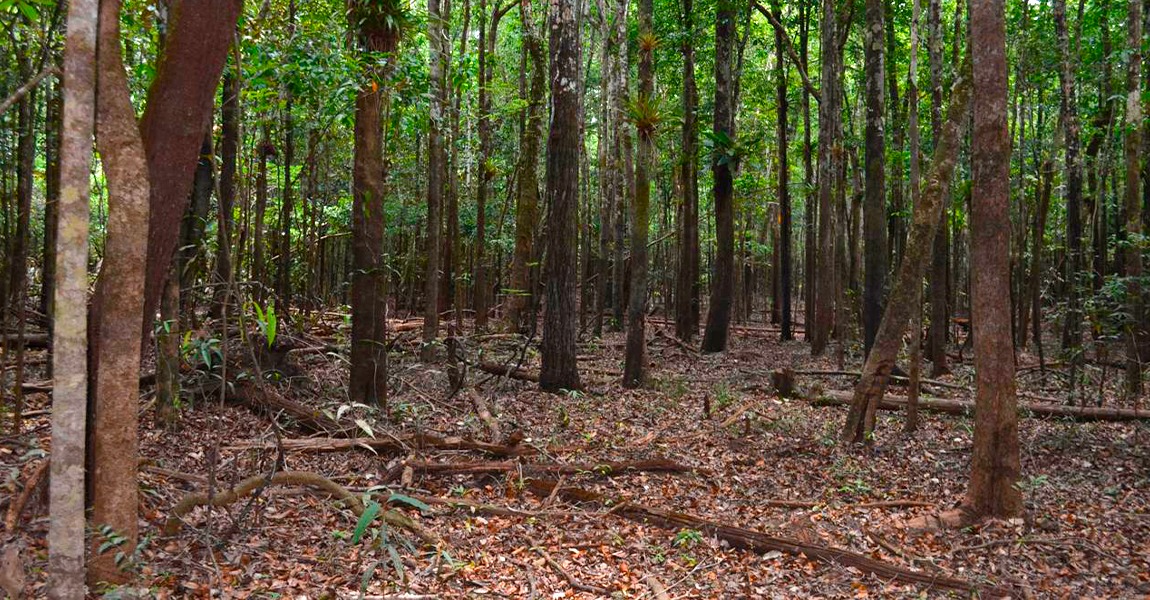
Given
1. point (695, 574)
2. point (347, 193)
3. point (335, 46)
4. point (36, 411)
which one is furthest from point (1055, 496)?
point (347, 193)

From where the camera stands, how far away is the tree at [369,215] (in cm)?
762

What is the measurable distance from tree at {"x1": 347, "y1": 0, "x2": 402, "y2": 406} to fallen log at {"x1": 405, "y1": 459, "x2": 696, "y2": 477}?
1942 mm

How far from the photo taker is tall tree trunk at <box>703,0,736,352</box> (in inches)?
609

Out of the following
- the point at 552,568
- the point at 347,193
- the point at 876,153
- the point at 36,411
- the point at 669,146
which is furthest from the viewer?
the point at 669,146

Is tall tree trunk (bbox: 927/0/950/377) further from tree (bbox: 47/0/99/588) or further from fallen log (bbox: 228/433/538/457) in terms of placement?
tree (bbox: 47/0/99/588)

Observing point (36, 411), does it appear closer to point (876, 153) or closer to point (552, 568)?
point (552, 568)

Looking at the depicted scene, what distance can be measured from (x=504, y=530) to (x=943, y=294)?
961cm

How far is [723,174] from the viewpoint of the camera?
15.8 metres

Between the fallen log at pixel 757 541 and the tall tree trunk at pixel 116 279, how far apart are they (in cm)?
334

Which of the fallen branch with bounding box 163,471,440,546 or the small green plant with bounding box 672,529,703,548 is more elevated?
the fallen branch with bounding box 163,471,440,546

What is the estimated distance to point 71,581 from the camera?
10.6 ft

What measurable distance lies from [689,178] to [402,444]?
11.8m

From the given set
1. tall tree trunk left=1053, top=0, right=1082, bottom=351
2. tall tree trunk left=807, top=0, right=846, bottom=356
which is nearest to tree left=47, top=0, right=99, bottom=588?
tall tree trunk left=807, top=0, right=846, bottom=356

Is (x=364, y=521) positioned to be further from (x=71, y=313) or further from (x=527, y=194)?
(x=527, y=194)
